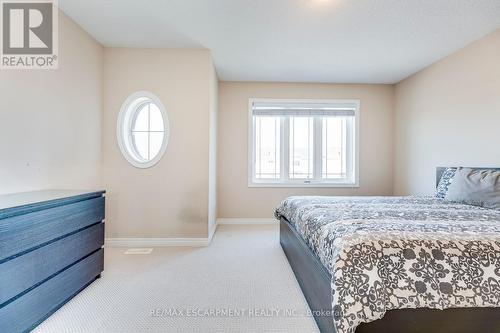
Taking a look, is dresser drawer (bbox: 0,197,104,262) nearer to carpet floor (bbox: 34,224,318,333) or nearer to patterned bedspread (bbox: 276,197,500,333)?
carpet floor (bbox: 34,224,318,333)

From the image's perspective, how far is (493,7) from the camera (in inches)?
92.0

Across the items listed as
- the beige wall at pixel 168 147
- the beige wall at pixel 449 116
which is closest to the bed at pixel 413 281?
the beige wall at pixel 449 116

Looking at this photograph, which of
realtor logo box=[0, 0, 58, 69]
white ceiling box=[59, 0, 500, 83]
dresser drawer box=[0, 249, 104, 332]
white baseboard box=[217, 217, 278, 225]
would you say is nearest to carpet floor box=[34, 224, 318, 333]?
dresser drawer box=[0, 249, 104, 332]

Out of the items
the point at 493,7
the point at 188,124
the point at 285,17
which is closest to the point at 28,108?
the point at 188,124

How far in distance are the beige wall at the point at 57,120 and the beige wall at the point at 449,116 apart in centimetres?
450

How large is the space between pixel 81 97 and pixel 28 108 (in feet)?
2.53

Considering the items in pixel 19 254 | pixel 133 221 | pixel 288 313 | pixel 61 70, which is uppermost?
pixel 61 70

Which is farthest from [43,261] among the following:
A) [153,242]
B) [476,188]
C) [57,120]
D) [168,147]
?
[476,188]

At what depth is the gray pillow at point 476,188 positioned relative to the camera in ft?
7.65

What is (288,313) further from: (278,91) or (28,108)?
(278,91)

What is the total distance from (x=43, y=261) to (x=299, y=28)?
3038 mm

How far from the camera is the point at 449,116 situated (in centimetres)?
337

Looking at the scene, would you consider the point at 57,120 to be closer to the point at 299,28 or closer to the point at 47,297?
the point at 47,297

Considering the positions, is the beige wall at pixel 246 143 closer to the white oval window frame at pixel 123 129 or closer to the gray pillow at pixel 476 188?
the white oval window frame at pixel 123 129
